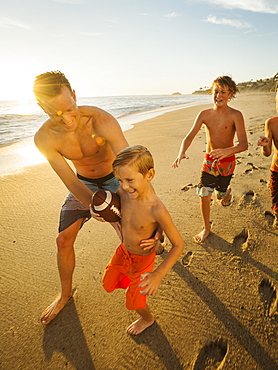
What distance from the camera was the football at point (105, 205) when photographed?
1753 millimetres

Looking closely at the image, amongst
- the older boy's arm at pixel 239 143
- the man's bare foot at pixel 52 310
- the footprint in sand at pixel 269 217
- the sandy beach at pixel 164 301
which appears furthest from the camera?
the footprint in sand at pixel 269 217

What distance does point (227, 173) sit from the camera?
3.12 m

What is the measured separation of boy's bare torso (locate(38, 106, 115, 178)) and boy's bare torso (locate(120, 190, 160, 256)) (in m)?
0.76

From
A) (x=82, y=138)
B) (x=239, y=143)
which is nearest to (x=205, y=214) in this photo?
(x=239, y=143)

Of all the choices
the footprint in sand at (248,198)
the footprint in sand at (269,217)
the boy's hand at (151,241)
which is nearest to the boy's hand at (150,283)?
the boy's hand at (151,241)

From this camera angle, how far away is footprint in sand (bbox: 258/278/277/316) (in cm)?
209

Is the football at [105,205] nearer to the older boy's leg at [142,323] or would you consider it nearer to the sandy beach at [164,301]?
the older boy's leg at [142,323]

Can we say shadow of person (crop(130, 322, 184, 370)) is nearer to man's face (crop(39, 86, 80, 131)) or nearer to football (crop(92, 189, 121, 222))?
football (crop(92, 189, 121, 222))

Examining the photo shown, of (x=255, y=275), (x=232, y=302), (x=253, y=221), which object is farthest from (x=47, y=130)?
(x=253, y=221)

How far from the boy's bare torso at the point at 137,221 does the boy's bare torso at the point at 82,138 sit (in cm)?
76

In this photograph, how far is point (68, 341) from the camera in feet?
6.70

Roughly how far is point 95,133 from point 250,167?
387 centimetres

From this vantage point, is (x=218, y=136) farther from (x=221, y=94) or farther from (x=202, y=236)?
(x=202, y=236)

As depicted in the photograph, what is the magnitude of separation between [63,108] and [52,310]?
6.34ft
